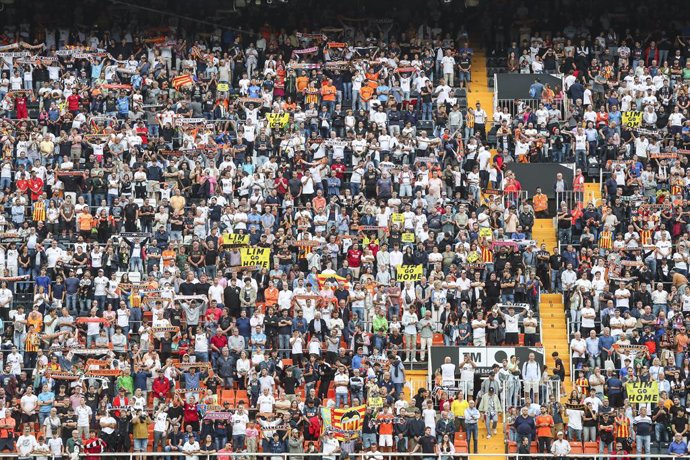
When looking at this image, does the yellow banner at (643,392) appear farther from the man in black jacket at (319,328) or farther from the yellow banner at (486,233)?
the man in black jacket at (319,328)

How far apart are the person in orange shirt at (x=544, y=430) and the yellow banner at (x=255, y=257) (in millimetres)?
8382

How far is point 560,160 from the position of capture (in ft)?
187

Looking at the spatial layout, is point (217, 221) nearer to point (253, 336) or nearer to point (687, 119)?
point (253, 336)

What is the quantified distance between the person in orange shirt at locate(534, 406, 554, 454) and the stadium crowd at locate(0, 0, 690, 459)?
6 cm

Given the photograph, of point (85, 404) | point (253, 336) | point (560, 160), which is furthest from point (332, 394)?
point (560, 160)

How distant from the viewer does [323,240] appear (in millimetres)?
53125

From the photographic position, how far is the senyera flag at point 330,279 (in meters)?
51.8

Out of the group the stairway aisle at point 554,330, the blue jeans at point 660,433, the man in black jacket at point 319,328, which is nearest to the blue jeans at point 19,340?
the man in black jacket at point 319,328

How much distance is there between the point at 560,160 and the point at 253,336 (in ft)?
36.3

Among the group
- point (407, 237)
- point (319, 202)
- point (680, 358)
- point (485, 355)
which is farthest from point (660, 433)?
point (319, 202)

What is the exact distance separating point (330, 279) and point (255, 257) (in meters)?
1.98

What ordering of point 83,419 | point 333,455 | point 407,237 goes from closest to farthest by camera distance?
point 333,455, point 83,419, point 407,237

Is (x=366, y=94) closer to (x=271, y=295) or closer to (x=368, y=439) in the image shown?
(x=271, y=295)

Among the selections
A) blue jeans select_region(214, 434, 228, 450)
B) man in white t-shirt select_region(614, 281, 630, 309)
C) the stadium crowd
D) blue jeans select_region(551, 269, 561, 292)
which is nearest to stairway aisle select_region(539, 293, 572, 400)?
blue jeans select_region(551, 269, 561, 292)
